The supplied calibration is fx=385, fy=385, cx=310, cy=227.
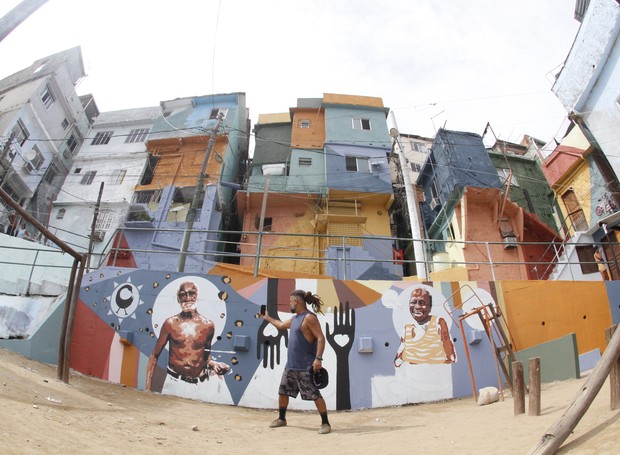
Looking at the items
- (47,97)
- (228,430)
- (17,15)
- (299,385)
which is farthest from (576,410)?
(47,97)

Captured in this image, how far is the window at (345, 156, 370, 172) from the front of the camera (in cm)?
2264

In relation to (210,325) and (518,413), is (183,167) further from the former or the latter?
(518,413)

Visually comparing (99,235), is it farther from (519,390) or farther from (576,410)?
(576,410)

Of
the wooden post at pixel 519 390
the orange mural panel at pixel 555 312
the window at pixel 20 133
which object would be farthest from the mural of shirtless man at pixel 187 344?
the window at pixel 20 133

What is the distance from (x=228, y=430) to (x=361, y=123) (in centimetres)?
2292

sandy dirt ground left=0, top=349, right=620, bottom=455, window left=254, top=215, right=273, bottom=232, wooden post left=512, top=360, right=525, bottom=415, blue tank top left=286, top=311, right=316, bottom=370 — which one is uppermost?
window left=254, top=215, right=273, bottom=232

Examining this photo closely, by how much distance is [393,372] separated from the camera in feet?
23.0

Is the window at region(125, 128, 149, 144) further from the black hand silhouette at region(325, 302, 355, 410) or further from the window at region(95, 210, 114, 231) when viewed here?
the black hand silhouette at region(325, 302, 355, 410)

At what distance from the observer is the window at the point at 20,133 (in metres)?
22.8

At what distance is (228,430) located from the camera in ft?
13.4

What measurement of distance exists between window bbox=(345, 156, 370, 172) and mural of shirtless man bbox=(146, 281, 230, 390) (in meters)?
16.5

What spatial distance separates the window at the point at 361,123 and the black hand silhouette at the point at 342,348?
18821 millimetres

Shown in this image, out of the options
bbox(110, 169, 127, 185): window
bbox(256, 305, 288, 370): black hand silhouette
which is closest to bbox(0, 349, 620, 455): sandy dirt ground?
bbox(256, 305, 288, 370): black hand silhouette

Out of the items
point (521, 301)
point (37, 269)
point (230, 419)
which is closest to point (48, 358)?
point (230, 419)
